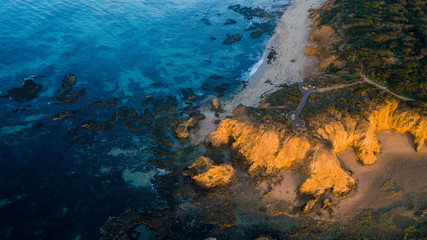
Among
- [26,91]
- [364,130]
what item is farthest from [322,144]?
[26,91]

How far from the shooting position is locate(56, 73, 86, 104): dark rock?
1388 inches

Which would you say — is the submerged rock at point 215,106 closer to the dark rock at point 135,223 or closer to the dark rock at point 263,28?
the dark rock at point 135,223

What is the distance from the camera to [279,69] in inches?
1672

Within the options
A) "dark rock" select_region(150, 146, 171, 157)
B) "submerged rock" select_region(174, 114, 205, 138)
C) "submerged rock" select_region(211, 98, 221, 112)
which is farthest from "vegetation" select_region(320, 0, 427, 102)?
"dark rock" select_region(150, 146, 171, 157)

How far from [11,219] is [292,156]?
29.5 m

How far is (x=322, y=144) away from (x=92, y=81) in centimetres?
3725

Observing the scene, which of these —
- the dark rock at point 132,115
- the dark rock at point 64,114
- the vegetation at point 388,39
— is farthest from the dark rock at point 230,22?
the dark rock at point 64,114

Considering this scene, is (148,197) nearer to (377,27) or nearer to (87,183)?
(87,183)

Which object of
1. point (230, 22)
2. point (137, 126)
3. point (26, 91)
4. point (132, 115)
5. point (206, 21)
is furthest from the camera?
point (206, 21)

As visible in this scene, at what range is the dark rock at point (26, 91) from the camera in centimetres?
3506

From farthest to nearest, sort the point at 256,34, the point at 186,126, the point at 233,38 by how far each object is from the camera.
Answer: the point at 256,34 → the point at 233,38 → the point at 186,126

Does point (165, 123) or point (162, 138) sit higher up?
point (165, 123)

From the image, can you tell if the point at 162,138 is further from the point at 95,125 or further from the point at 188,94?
the point at 188,94

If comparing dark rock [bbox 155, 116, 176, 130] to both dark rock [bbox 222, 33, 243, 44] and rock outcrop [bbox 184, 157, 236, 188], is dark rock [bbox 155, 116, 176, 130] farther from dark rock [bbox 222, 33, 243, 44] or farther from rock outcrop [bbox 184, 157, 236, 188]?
dark rock [bbox 222, 33, 243, 44]
